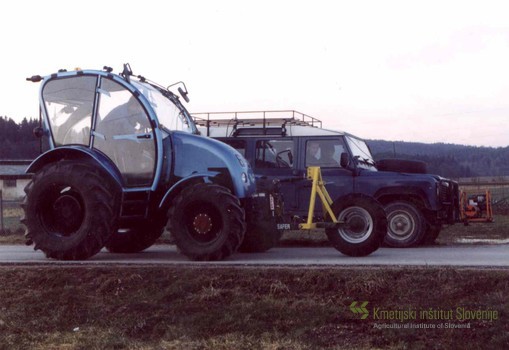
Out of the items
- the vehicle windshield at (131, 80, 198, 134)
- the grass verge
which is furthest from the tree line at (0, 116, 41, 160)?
the grass verge

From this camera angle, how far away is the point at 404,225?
46.3 ft

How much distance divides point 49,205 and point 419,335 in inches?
243

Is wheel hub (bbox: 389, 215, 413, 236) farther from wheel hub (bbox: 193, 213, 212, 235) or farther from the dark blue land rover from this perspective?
wheel hub (bbox: 193, 213, 212, 235)

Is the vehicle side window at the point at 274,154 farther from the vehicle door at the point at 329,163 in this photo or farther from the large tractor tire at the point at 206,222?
the large tractor tire at the point at 206,222

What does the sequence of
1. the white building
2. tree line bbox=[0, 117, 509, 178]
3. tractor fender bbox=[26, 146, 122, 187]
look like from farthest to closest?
tree line bbox=[0, 117, 509, 178]
the white building
tractor fender bbox=[26, 146, 122, 187]

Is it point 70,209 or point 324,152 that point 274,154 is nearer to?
point 324,152

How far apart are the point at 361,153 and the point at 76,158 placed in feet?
21.4

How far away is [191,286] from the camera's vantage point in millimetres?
8172

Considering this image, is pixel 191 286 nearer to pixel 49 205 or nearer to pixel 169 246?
pixel 49 205

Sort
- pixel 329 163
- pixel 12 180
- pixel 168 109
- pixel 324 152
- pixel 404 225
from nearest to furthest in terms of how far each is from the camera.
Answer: pixel 168 109, pixel 404 225, pixel 329 163, pixel 324 152, pixel 12 180

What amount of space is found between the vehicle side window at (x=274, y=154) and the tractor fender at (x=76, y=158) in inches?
184

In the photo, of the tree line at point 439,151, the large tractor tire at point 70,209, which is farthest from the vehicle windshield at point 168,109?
the tree line at point 439,151

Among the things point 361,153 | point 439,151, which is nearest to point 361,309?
point 361,153

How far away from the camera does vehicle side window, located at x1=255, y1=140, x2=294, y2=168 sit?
14.8m
